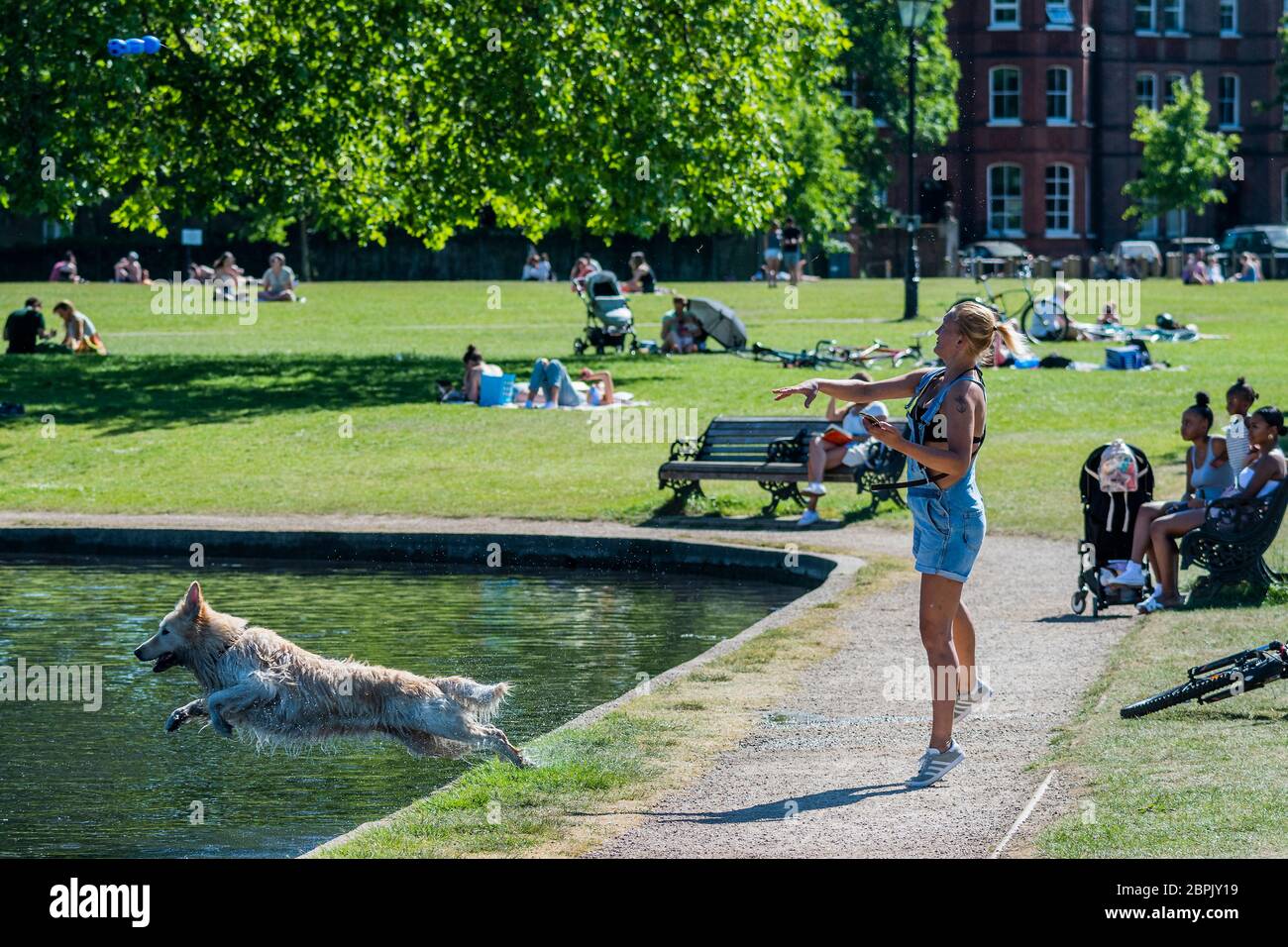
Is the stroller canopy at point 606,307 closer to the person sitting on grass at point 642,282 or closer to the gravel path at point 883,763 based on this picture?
the person sitting on grass at point 642,282

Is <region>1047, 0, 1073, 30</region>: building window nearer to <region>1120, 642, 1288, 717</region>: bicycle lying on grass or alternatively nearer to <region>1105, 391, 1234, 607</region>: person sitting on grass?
<region>1105, 391, 1234, 607</region>: person sitting on grass

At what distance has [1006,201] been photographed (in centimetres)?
7681

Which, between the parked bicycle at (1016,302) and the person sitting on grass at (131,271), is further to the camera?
the person sitting on grass at (131,271)

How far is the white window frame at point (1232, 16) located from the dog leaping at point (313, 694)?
77280mm

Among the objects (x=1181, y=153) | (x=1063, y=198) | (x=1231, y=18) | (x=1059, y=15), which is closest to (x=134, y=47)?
(x=1181, y=153)

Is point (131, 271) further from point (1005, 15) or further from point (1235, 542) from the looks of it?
point (1235, 542)

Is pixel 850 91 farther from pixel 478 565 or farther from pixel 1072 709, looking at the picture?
pixel 1072 709

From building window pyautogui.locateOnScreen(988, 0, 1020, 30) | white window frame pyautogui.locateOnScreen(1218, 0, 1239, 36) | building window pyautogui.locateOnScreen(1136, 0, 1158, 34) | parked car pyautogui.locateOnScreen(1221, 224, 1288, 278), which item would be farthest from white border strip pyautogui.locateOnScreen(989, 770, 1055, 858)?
white window frame pyautogui.locateOnScreen(1218, 0, 1239, 36)

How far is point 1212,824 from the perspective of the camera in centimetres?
777

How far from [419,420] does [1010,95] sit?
179 ft

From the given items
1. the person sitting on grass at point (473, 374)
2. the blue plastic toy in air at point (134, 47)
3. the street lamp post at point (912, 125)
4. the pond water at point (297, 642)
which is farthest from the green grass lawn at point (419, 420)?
the blue plastic toy in air at point (134, 47)

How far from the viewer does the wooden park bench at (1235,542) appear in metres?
13.3

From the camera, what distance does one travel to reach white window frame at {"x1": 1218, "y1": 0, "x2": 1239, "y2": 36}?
265ft
